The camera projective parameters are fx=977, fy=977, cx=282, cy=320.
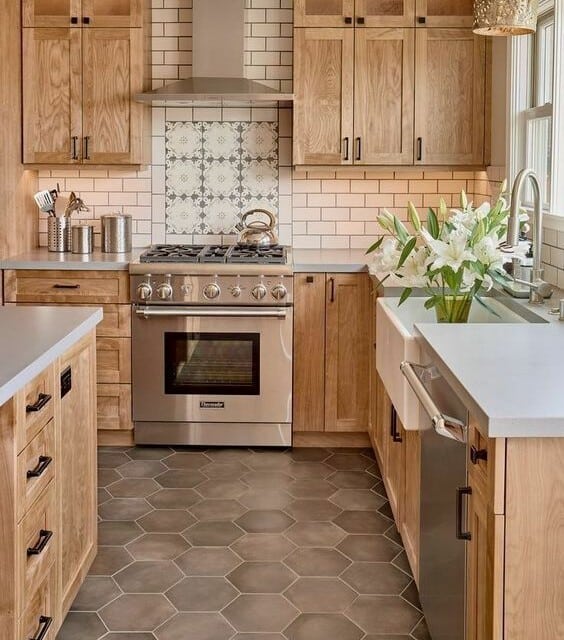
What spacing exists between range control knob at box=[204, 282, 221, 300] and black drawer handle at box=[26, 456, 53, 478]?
2325 millimetres

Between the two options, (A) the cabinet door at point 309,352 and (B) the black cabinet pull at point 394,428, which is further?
(A) the cabinet door at point 309,352

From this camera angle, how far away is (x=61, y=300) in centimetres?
516

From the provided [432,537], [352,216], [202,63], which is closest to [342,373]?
[352,216]

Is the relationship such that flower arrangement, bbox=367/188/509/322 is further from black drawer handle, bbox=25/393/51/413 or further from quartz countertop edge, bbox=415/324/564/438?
black drawer handle, bbox=25/393/51/413

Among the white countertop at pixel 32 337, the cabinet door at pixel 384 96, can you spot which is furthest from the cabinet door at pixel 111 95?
the white countertop at pixel 32 337

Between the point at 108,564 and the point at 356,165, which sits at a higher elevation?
the point at 356,165

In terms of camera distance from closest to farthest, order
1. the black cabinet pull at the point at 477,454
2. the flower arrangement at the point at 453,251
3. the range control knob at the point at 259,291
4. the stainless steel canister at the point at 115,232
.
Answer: the black cabinet pull at the point at 477,454, the flower arrangement at the point at 453,251, the range control knob at the point at 259,291, the stainless steel canister at the point at 115,232

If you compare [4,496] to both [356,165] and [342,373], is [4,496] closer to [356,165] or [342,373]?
[342,373]

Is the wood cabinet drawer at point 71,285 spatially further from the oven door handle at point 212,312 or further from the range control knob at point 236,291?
the range control knob at point 236,291

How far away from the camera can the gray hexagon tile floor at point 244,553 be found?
322 cm

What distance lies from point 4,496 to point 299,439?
2.95 metres

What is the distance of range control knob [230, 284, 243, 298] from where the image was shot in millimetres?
5066

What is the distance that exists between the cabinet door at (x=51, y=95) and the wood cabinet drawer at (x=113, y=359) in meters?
1.08

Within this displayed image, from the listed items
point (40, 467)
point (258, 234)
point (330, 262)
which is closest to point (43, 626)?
point (40, 467)
